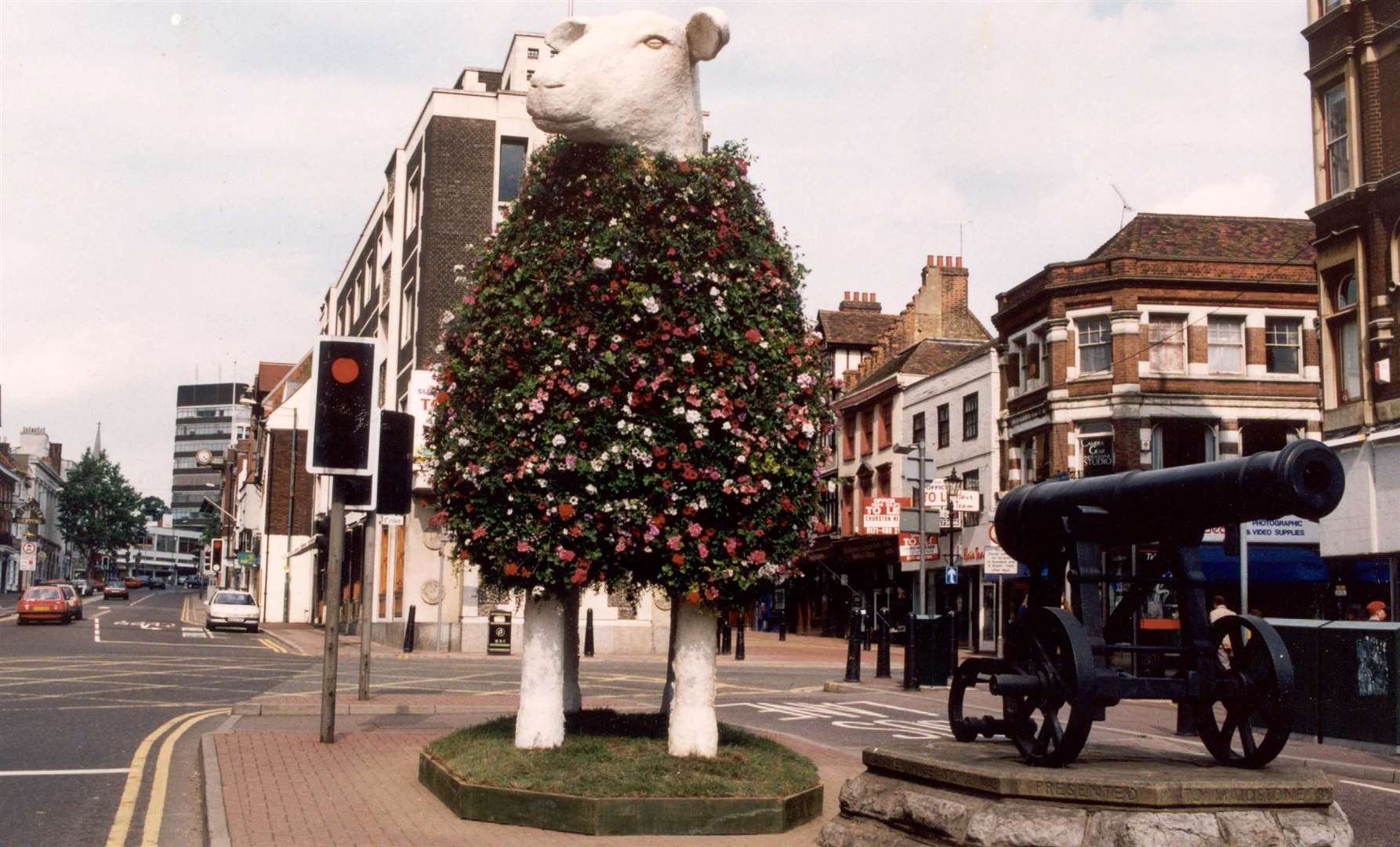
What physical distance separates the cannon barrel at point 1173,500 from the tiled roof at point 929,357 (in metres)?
42.4

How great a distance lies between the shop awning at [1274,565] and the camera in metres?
36.2

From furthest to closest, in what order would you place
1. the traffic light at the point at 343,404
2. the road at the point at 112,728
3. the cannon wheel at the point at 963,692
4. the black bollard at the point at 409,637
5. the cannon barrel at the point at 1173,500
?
the black bollard at the point at 409,637
the traffic light at the point at 343,404
the road at the point at 112,728
the cannon wheel at the point at 963,692
the cannon barrel at the point at 1173,500

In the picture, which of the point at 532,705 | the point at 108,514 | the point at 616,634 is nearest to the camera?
the point at 532,705

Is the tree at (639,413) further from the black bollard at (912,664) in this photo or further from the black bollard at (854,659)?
the black bollard at (854,659)

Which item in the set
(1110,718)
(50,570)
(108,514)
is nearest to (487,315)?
(1110,718)

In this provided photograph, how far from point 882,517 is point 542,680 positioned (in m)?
36.4

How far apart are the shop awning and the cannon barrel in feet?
101

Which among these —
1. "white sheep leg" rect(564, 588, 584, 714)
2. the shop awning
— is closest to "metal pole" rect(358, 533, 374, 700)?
"white sheep leg" rect(564, 588, 584, 714)

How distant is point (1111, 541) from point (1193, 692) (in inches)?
34.8

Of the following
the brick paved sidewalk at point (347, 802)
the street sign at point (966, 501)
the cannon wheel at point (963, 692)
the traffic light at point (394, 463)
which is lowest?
the brick paved sidewalk at point (347, 802)

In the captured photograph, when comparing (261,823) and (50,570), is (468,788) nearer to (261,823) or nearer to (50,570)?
(261,823)

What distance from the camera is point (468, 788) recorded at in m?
8.66

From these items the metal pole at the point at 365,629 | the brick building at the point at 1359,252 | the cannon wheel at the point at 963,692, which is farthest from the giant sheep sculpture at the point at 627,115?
the brick building at the point at 1359,252

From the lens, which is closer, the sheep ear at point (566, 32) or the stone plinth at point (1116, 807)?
the stone plinth at point (1116, 807)
